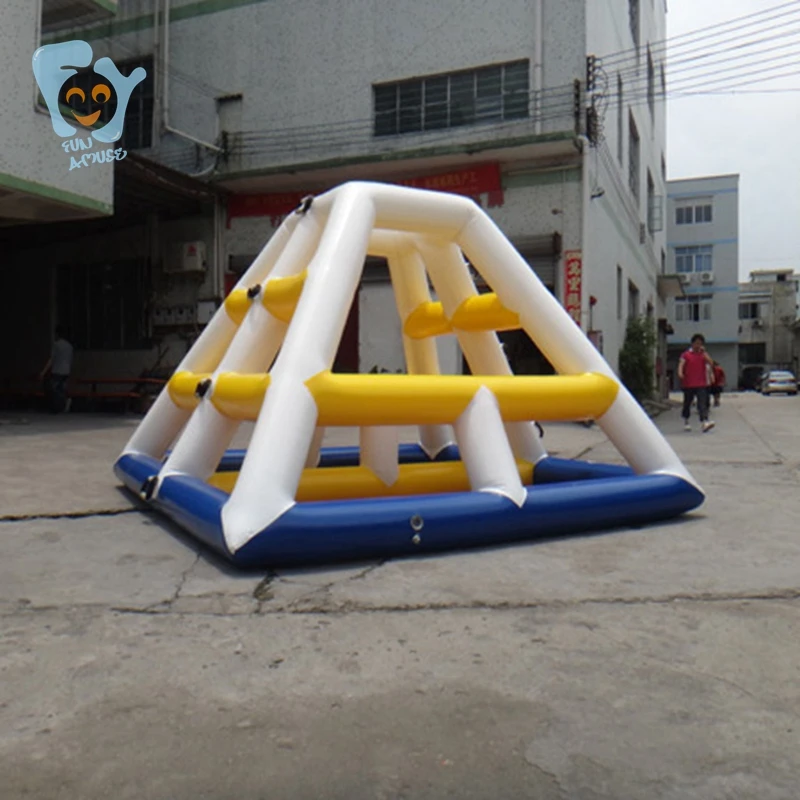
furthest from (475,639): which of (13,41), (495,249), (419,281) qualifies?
(13,41)

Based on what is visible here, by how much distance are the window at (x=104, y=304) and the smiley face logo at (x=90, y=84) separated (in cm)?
319

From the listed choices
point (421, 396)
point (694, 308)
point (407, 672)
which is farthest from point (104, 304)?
point (694, 308)

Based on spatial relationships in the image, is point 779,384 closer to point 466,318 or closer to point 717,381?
point 717,381

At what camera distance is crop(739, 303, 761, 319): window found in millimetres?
59031

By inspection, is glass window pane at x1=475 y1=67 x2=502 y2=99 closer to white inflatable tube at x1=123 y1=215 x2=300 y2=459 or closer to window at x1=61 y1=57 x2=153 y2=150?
window at x1=61 y1=57 x2=153 y2=150

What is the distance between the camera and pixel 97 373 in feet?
57.4

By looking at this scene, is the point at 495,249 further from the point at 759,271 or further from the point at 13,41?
the point at 759,271

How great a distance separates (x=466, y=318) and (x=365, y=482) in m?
1.39

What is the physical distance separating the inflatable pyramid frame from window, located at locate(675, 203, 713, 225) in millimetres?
48979

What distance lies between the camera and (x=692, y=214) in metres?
50.6

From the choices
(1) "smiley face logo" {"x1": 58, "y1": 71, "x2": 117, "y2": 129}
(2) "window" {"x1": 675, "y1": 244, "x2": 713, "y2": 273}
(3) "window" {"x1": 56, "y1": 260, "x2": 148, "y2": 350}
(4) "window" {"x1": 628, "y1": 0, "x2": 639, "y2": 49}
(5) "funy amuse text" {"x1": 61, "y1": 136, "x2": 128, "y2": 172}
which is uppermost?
(4) "window" {"x1": 628, "y1": 0, "x2": 639, "y2": 49}

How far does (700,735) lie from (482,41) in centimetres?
1384

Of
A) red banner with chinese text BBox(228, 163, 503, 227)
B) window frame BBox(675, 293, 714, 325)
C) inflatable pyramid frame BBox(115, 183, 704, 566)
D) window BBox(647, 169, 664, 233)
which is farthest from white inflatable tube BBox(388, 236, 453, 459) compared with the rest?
window frame BBox(675, 293, 714, 325)

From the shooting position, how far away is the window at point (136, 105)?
16.7 metres
